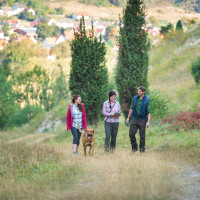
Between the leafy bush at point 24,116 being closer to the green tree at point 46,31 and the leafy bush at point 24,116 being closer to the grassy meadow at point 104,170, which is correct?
the grassy meadow at point 104,170

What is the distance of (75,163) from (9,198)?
280cm

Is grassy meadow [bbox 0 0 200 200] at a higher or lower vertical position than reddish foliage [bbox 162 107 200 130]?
Answer: higher

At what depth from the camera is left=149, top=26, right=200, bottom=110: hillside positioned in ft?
95.0

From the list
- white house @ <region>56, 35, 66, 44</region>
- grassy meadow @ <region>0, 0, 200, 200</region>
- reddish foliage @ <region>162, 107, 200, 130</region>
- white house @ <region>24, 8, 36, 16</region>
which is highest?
grassy meadow @ <region>0, 0, 200, 200</region>

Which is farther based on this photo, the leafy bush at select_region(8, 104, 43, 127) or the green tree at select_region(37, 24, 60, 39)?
the green tree at select_region(37, 24, 60, 39)

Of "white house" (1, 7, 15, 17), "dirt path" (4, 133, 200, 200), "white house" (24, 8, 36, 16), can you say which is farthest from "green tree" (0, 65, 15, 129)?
"white house" (1, 7, 15, 17)

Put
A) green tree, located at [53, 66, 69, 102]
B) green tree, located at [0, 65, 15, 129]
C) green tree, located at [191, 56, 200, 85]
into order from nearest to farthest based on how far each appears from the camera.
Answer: green tree, located at [191, 56, 200, 85]
green tree, located at [0, 65, 15, 129]
green tree, located at [53, 66, 69, 102]

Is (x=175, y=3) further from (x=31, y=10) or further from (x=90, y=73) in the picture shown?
(x=90, y=73)

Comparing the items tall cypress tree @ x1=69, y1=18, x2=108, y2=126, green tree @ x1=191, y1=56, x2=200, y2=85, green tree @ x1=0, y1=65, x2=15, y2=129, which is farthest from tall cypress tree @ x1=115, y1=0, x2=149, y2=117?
green tree @ x1=0, y1=65, x2=15, y2=129

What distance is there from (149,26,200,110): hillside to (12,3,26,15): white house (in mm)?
134194

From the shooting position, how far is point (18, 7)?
169125 millimetres

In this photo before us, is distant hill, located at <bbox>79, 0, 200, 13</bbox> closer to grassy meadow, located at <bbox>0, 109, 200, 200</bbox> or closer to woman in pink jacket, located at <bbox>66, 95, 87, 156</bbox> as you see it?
woman in pink jacket, located at <bbox>66, 95, 87, 156</bbox>

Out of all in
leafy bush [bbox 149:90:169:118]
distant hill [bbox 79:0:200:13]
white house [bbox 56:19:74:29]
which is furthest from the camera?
white house [bbox 56:19:74:29]

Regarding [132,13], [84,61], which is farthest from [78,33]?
[132,13]
